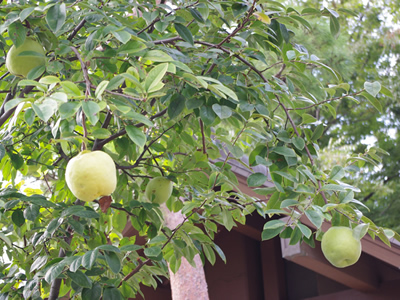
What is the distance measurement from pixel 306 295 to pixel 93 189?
338 cm

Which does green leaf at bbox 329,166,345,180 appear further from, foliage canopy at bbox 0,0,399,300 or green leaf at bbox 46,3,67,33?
green leaf at bbox 46,3,67,33

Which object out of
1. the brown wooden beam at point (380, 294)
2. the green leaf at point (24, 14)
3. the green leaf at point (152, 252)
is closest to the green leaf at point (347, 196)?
the green leaf at point (152, 252)

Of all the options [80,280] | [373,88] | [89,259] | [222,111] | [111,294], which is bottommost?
[111,294]

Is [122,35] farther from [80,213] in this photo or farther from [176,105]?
[80,213]

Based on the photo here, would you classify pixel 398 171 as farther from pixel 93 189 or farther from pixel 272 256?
pixel 93 189

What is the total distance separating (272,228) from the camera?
1.63m

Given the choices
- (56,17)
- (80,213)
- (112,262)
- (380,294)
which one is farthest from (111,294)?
(380,294)

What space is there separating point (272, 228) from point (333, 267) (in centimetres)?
196

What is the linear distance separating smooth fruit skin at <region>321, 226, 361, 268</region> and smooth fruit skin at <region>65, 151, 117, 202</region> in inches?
26.6

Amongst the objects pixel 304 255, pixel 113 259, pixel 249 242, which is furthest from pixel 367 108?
pixel 113 259

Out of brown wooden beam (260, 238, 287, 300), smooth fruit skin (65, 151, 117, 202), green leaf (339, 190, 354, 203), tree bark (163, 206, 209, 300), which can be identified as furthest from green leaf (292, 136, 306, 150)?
brown wooden beam (260, 238, 287, 300)

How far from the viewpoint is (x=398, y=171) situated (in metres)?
9.48

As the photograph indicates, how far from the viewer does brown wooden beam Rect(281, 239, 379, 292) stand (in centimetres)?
323

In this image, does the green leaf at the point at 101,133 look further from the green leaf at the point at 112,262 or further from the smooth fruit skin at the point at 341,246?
the smooth fruit skin at the point at 341,246
